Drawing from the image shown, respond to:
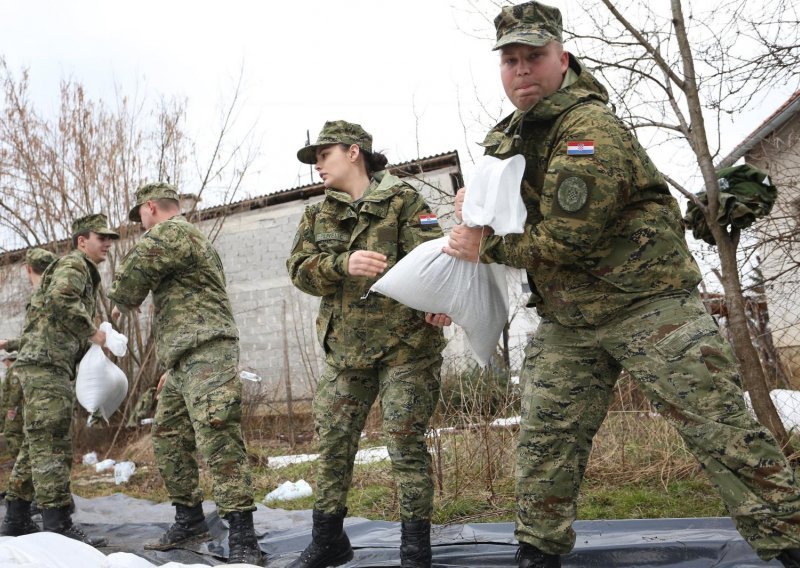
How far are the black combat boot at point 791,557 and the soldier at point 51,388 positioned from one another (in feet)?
11.6

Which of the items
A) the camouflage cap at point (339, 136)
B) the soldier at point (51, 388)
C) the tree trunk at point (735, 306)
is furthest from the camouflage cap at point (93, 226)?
the tree trunk at point (735, 306)

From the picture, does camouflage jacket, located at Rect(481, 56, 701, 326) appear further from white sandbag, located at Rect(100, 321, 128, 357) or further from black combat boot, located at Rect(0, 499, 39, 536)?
black combat boot, located at Rect(0, 499, 39, 536)

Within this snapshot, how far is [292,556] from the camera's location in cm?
323

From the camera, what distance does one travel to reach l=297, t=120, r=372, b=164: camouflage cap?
304 cm

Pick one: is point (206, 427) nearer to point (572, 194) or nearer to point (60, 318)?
point (60, 318)

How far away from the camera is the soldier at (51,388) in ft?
13.0

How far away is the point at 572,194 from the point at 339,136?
55.4 inches

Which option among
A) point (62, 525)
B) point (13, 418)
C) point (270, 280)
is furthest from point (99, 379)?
point (270, 280)

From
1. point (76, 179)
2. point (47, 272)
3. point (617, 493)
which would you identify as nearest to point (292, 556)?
point (617, 493)

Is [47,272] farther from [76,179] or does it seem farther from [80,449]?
[76,179]

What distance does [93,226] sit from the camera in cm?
452

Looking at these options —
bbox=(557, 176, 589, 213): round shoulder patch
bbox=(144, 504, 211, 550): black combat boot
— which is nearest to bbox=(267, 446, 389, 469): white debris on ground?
bbox=(144, 504, 211, 550): black combat boot

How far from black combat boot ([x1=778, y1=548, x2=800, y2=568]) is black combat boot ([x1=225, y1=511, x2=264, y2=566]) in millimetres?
2219

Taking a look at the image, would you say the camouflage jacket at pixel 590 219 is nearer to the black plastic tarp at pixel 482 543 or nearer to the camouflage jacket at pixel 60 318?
the black plastic tarp at pixel 482 543
